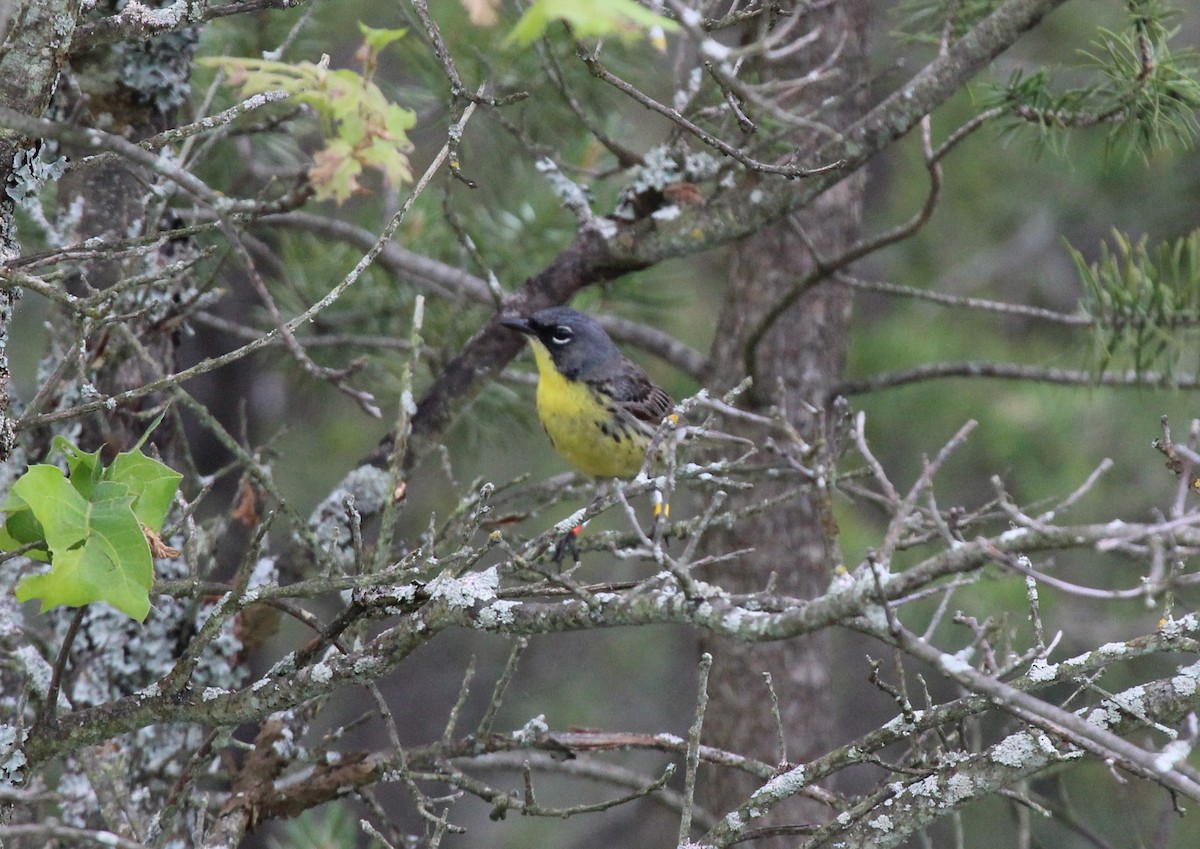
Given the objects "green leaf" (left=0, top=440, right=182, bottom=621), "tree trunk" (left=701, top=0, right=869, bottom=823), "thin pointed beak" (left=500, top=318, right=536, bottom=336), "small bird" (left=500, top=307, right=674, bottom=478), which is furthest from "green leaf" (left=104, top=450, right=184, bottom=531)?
"small bird" (left=500, top=307, right=674, bottom=478)

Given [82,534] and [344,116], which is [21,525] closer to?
[82,534]

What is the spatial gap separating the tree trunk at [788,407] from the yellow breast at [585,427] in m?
0.62

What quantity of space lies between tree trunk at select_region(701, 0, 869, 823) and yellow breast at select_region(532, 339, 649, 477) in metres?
0.62

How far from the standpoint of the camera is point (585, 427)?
196 inches

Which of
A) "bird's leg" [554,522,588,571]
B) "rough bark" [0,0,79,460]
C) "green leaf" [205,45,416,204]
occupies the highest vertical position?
"green leaf" [205,45,416,204]

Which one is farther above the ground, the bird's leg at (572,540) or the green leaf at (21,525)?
the bird's leg at (572,540)

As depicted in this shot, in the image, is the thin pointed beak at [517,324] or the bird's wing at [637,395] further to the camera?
the bird's wing at [637,395]

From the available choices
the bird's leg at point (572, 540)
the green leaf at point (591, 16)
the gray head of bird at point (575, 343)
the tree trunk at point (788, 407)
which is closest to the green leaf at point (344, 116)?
the bird's leg at point (572, 540)

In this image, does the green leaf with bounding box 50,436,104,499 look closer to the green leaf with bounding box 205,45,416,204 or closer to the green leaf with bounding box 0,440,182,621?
the green leaf with bounding box 0,440,182,621

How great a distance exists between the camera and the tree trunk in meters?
4.45

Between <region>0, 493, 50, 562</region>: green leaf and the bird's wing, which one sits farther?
the bird's wing

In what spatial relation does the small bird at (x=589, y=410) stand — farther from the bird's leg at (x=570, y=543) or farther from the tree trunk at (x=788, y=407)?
the bird's leg at (x=570, y=543)

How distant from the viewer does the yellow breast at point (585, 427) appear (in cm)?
497

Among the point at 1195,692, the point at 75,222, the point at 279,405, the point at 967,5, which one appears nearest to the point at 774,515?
the point at 967,5
